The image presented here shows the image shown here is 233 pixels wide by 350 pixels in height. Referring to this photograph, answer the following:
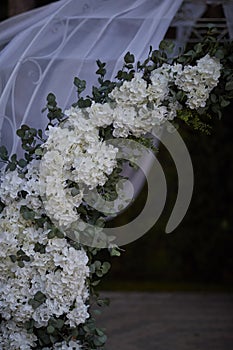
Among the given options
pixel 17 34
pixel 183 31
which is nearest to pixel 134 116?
pixel 17 34

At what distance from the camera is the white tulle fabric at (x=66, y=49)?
323cm

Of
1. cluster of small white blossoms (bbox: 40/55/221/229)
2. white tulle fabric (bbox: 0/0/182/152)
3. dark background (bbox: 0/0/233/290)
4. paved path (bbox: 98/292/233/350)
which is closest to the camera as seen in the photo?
cluster of small white blossoms (bbox: 40/55/221/229)

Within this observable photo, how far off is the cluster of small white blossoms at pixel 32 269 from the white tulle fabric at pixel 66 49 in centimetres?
30

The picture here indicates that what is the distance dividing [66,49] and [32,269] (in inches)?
40.2

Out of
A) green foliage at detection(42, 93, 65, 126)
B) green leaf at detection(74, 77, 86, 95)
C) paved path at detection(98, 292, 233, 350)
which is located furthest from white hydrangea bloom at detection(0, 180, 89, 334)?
paved path at detection(98, 292, 233, 350)

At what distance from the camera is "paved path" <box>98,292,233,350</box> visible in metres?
4.63

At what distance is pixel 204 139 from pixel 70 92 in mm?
3336

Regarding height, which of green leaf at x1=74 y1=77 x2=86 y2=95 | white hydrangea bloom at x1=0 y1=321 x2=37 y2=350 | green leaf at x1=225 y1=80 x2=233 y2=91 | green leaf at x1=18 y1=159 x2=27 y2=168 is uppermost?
green leaf at x1=225 y1=80 x2=233 y2=91

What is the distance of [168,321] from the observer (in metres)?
5.34

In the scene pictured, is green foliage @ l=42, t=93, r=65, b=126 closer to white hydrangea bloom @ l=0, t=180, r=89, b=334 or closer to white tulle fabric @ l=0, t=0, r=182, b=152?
white tulle fabric @ l=0, t=0, r=182, b=152

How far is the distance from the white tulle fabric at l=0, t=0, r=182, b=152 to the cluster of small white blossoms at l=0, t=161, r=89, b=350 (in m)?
0.30

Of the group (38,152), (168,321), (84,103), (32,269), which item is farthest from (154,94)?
(168,321)

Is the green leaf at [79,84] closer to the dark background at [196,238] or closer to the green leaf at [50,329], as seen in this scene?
the green leaf at [50,329]

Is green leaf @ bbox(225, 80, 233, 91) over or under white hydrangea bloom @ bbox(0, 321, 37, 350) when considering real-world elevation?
over
